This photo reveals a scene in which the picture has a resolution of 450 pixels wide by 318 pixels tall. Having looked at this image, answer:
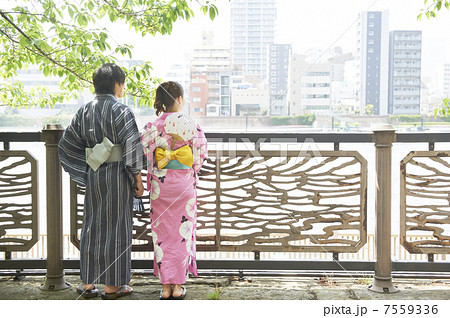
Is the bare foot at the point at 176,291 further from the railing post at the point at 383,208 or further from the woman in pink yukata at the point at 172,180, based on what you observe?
the railing post at the point at 383,208

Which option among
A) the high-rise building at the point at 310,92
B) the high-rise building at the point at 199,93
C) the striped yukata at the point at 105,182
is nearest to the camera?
the striped yukata at the point at 105,182

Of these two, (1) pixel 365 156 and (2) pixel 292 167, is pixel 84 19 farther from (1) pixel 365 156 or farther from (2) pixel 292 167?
(1) pixel 365 156

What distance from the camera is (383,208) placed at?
→ 6.62 ft

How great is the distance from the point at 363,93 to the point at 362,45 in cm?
115

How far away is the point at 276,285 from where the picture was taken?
2145 millimetres

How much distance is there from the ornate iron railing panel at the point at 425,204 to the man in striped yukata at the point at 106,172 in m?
1.40

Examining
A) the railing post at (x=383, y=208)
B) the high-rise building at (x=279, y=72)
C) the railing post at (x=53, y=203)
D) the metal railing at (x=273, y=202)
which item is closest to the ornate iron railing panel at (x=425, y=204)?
the metal railing at (x=273, y=202)

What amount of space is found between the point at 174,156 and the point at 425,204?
137 centimetres

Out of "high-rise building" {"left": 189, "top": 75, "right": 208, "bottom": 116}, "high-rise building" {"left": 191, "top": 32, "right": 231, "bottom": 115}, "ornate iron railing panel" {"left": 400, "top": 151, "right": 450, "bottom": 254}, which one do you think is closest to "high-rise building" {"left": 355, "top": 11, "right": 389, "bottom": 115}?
"high-rise building" {"left": 191, "top": 32, "right": 231, "bottom": 115}

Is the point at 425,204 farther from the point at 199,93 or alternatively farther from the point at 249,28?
the point at 249,28

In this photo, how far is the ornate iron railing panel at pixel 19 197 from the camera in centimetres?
221

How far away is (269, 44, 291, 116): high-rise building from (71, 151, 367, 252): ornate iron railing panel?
224 cm

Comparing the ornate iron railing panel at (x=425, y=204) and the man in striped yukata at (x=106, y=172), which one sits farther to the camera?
the ornate iron railing panel at (x=425, y=204)

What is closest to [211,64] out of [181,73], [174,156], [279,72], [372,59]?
[181,73]
